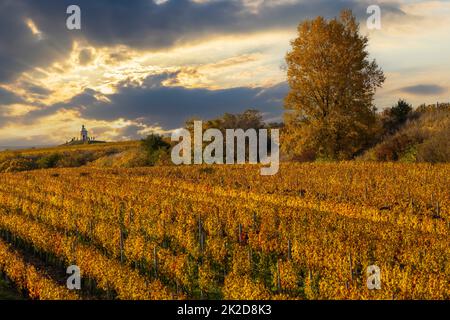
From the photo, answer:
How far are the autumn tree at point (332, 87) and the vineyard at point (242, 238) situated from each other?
8.97m

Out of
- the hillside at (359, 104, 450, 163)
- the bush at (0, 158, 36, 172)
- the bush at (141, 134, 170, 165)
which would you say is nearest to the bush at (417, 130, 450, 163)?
the hillside at (359, 104, 450, 163)

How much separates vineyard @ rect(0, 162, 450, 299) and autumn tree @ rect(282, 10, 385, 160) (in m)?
8.97

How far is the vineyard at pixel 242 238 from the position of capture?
15.2 m

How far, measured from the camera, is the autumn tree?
45.3m

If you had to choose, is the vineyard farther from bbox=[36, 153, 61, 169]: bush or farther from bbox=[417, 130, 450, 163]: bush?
bbox=[36, 153, 61, 169]: bush

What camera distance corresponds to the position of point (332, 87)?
46188mm

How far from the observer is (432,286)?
1381cm

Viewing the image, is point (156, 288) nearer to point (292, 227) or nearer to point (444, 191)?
point (292, 227)

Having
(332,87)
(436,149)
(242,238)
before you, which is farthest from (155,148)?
(242,238)

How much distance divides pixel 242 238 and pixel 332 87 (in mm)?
28694

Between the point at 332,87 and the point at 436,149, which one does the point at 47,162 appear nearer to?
the point at 332,87

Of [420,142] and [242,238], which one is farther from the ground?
[420,142]
